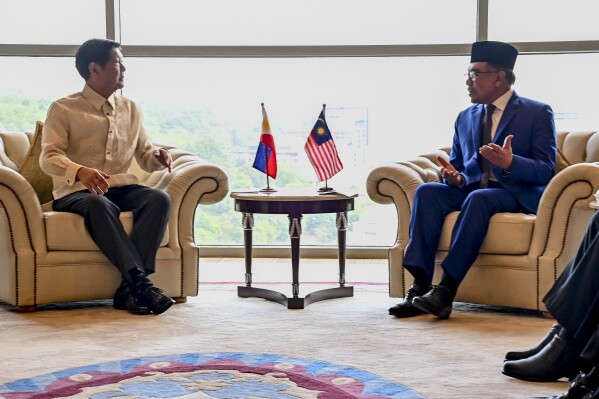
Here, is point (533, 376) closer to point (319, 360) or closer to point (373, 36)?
point (319, 360)

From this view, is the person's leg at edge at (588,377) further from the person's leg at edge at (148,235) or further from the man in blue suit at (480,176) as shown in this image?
the person's leg at edge at (148,235)

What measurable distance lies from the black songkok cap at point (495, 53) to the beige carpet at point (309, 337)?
1183mm

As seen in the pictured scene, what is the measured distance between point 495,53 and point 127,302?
2088 mm

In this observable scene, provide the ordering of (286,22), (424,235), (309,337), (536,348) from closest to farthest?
(536,348) < (309,337) < (424,235) < (286,22)

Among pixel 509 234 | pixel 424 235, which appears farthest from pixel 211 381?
pixel 509 234

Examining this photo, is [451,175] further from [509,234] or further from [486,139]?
[509,234]

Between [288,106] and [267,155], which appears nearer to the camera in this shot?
[267,155]

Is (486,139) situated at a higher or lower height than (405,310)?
higher

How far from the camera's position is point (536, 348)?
3.14 m

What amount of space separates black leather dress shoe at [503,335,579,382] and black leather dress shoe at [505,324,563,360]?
0.09 feet

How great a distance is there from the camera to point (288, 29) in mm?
6191

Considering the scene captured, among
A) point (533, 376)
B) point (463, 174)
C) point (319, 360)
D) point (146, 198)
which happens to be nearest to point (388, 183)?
point (463, 174)

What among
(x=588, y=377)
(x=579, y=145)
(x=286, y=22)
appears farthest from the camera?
(x=286, y=22)

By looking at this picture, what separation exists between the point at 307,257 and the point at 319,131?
1.59 metres
